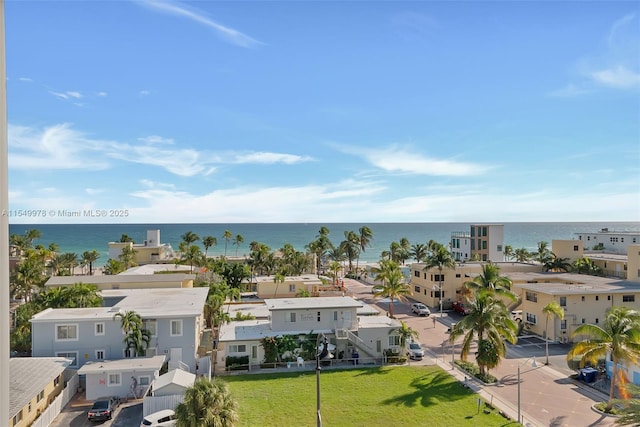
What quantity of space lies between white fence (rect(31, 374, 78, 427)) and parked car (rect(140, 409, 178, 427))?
15.8ft


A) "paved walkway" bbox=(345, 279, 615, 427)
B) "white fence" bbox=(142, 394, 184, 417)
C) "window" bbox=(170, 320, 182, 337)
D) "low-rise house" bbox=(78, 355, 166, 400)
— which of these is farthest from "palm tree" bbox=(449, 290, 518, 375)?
"low-rise house" bbox=(78, 355, 166, 400)

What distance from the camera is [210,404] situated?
18.0 m

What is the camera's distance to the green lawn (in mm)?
22625

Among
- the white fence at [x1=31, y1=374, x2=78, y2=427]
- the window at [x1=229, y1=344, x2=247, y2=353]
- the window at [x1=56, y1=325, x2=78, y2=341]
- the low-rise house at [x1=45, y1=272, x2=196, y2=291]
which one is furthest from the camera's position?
the low-rise house at [x1=45, y1=272, x2=196, y2=291]

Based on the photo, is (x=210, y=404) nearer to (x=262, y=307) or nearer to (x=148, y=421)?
(x=148, y=421)

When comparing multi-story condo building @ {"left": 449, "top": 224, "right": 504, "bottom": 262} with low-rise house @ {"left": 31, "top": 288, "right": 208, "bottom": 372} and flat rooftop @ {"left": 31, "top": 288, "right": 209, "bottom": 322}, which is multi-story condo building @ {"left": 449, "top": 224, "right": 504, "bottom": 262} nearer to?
flat rooftop @ {"left": 31, "top": 288, "right": 209, "bottom": 322}

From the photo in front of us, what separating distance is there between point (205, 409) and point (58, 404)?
458 inches

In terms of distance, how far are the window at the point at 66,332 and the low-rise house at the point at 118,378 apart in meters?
2.97

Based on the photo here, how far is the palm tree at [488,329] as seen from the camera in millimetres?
27859

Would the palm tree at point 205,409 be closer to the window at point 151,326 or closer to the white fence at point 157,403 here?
the white fence at point 157,403

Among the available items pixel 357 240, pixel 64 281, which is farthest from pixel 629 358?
pixel 357 240

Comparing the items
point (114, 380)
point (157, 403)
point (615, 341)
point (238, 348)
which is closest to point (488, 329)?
point (615, 341)

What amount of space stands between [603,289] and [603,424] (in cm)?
2217

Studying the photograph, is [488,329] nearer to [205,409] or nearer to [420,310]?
[205,409]
